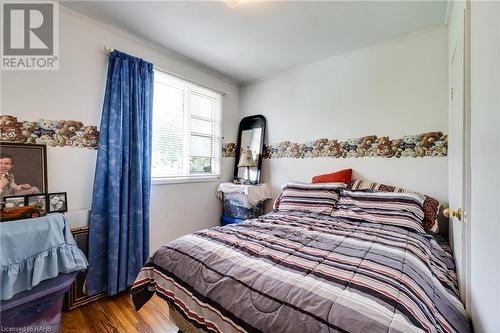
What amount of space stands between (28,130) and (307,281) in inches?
89.6

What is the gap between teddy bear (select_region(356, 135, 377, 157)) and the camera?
2.50m

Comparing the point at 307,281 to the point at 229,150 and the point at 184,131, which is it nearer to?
the point at 184,131

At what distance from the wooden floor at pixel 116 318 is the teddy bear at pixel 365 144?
2.47m

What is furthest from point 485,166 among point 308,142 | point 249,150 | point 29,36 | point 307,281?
point 29,36

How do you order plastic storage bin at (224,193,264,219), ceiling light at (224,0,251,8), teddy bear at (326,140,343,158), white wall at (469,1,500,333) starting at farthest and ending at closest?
plastic storage bin at (224,193,264,219) < teddy bear at (326,140,343,158) < ceiling light at (224,0,251,8) < white wall at (469,1,500,333)

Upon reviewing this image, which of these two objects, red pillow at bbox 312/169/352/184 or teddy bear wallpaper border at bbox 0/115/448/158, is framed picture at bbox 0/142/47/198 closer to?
teddy bear wallpaper border at bbox 0/115/448/158

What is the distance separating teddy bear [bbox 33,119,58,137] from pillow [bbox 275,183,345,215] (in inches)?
88.4

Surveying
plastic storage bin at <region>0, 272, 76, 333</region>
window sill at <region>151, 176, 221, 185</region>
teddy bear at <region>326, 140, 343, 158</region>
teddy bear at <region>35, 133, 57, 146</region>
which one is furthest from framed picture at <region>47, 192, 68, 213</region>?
teddy bear at <region>326, 140, 343, 158</region>

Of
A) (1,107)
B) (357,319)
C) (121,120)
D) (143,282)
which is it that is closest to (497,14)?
(357,319)

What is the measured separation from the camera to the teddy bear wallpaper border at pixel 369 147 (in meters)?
2.17

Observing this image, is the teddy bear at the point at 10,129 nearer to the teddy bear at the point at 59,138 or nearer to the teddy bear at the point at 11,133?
the teddy bear at the point at 11,133

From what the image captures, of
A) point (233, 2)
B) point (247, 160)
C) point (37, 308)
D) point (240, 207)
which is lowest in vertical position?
point (37, 308)

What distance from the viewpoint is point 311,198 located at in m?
2.39

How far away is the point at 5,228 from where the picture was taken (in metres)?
1.37
